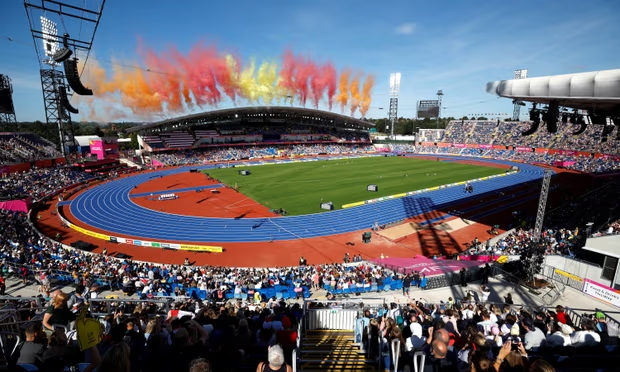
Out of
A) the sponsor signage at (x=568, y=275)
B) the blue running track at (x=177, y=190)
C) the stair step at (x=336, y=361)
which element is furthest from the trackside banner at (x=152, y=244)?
the sponsor signage at (x=568, y=275)

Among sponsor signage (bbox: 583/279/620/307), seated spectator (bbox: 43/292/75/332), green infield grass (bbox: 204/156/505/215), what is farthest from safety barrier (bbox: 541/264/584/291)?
green infield grass (bbox: 204/156/505/215)

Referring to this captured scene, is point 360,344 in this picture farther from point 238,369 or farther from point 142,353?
point 142,353

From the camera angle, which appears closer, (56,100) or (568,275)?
(568,275)

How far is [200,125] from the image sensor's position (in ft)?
246

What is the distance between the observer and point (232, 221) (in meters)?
29.2

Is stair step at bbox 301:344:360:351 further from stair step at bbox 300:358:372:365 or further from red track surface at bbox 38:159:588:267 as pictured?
red track surface at bbox 38:159:588:267

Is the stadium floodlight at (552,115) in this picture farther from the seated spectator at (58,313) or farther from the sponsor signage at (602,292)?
the seated spectator at (58,313)

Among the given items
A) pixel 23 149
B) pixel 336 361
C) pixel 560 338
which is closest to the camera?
pixel 560 338

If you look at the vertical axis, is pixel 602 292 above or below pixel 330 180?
above

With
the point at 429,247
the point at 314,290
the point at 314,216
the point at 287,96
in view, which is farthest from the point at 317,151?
the point at 314,290

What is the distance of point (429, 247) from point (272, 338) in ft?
67.8

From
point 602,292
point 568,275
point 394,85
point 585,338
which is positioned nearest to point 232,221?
point 568,275

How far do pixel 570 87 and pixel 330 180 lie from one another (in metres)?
36.8

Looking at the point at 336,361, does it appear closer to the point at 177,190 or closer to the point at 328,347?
the point at 328,347
